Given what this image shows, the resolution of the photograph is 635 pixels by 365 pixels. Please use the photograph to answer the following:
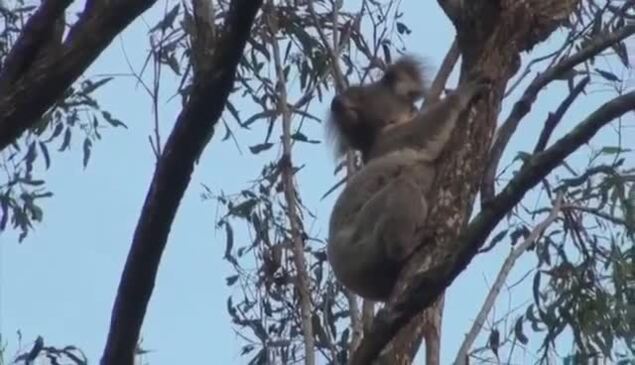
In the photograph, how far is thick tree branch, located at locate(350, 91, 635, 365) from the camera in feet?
7.47

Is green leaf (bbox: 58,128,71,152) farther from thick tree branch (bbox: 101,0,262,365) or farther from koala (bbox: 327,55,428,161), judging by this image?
thick tree branch (bbox: 101,0,262,365)

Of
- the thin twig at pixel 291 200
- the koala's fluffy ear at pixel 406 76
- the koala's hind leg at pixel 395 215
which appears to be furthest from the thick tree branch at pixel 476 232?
the koala's fluffy ear at pixel 406 76

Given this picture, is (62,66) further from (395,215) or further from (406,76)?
(406,76)

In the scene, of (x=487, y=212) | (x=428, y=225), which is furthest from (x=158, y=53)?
(x=487, y=212)

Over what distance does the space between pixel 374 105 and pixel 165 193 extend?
3.01 m

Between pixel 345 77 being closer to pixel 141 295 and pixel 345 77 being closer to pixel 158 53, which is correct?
pixel 158 53

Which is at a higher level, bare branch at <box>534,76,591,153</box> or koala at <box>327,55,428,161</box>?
koala at <box>327,55,428,161</box>

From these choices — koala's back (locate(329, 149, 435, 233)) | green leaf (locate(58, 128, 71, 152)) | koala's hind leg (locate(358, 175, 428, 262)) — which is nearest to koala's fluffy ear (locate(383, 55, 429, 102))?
koala's back (locate(329, 149, 435, 233))

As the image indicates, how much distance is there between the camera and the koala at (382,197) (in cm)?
413

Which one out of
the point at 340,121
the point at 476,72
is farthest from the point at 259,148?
the point at 476,72

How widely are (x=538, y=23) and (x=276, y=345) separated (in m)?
1.82

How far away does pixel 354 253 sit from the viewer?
4359 millimetres

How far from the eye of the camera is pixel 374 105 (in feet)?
15.9

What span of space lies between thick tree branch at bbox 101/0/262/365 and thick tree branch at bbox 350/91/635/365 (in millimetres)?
547
